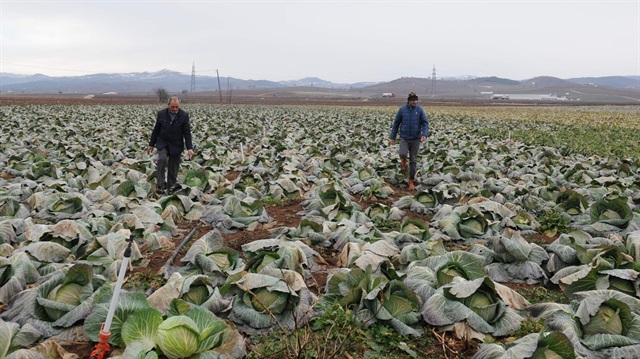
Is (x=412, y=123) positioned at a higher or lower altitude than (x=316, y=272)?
higher

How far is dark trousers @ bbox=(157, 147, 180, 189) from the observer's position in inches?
385

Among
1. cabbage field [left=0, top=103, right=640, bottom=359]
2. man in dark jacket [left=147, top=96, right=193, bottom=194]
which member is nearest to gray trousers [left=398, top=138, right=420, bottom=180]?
cabbage field [left=0, top=103, right=640, bottom=359]

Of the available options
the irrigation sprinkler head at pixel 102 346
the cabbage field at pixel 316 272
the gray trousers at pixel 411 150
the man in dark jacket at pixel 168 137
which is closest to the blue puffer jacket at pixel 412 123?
the gray trousers at pixel 411 150

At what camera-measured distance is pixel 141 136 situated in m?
18.4

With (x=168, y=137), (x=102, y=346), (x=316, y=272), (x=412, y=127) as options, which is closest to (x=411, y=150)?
(x=412, y=127)

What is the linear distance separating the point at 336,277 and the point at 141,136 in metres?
15.5

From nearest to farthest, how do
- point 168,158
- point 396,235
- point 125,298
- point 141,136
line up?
point 125,298 → point 396,235 → point 168,158 → point 141,136

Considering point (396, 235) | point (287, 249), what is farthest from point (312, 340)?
point (396, 235)

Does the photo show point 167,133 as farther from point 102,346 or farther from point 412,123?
point 102,346

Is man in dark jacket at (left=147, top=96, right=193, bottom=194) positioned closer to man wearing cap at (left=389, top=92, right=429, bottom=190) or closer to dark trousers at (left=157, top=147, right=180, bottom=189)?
dark trousers at (left=157, top=147, right=180, bottom=189)

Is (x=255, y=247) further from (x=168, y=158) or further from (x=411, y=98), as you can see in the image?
(x=411, y=98)

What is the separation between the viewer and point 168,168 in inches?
394

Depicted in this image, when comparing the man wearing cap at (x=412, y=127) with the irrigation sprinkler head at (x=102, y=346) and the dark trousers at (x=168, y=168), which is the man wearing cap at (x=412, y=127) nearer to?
the dark trousers at (x=168, y=168)

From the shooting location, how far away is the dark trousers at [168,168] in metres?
9.78
